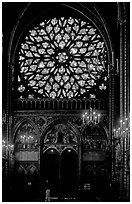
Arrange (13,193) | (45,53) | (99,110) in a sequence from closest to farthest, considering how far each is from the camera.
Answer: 1. (13,193)
2. (99,110)
3. (45,53)

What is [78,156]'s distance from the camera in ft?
103

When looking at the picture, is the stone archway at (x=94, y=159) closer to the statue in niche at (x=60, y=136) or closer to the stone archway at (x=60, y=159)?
the stone archway at (x=60, y=159)

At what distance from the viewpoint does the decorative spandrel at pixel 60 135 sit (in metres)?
31.9

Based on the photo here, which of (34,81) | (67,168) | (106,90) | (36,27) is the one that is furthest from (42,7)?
(67,168)

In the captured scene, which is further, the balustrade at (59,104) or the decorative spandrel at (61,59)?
the decorative spandrel at (61,59)

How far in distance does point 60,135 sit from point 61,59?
19.6 ft

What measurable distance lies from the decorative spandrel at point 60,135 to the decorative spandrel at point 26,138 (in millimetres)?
915

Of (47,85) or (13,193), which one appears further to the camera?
(47,85)

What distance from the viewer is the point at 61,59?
110 ft

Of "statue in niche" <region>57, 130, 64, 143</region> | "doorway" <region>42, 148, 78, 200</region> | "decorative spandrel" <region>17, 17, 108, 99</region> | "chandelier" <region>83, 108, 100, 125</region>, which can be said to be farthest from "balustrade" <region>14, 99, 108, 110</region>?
"doorway" <region>42, 148, 78, 200</region>

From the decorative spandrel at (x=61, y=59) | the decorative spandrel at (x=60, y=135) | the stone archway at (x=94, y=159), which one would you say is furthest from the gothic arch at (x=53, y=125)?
the decorative spandrel at (x=61, y=59)

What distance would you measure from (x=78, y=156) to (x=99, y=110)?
12.2ft

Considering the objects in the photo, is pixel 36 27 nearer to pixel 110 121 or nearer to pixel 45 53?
pixel 45 53

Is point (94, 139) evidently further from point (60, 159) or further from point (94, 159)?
point (60, 159)
